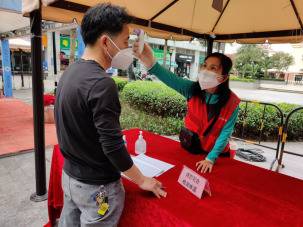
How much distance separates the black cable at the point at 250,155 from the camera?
466 centimetres

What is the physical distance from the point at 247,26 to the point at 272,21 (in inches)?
15.3

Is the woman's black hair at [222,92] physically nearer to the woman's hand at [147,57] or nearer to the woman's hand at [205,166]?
the woman's hand at [205,166]

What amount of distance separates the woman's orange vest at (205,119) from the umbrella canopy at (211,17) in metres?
0.95

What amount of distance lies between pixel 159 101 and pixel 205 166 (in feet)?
17.3

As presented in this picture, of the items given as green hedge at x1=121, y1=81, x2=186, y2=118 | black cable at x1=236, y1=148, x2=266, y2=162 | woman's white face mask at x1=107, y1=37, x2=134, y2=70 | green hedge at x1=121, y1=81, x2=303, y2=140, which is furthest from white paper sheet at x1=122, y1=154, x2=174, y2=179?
green hedge at x1=121, y1=81, x2=186, y2=118

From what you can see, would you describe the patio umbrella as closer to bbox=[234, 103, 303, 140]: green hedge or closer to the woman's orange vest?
the woman's orange vest

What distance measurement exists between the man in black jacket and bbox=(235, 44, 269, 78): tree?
35545mm

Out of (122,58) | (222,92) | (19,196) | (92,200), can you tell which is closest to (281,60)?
(222,92)

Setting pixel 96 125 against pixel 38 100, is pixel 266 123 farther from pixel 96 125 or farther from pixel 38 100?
pixel 96 125

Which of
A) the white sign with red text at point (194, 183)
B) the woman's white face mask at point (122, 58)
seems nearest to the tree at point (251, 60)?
the white sign with red text at point (194, 183)

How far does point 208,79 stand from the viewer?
211 cm

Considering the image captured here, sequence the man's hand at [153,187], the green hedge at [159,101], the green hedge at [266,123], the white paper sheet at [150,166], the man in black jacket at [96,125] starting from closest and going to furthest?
the man in black jacket at [96,125] < the man's hand at [153,187] < the white paper sheet at [150,166] < the green hedge at [266,123] < the green hedge at [159,101]

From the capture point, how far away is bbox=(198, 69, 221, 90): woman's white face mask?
6.89 feet

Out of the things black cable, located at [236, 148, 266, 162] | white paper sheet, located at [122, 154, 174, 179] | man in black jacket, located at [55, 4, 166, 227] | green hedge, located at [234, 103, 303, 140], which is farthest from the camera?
green hedge, located at [234, 103, 303, 140]
